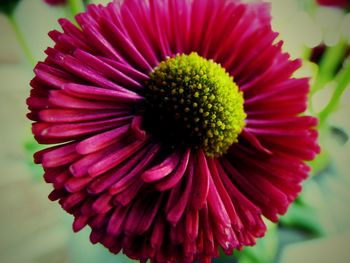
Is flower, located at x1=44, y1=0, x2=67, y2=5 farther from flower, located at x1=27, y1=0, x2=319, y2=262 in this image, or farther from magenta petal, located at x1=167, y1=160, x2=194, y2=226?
magenta petal, located at x1=167, y1=160, x2=194, y2=226

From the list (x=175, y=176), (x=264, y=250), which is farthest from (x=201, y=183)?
(x=264, y=250)

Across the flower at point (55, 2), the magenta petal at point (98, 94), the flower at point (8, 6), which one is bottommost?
the magenta petal at point (98, 94)

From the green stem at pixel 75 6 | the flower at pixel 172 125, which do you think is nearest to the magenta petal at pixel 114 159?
the flower at pixel 172 125

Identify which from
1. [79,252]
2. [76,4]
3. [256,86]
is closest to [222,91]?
[256,86]

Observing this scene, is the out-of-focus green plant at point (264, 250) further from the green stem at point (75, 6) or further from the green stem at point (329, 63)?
the green stem at point (75, 6)

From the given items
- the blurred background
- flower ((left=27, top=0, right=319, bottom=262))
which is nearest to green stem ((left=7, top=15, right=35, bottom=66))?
the blurred background

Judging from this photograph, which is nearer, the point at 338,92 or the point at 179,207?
the point at 179,207

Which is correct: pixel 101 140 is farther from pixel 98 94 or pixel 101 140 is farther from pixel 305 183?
pixel 305 183
